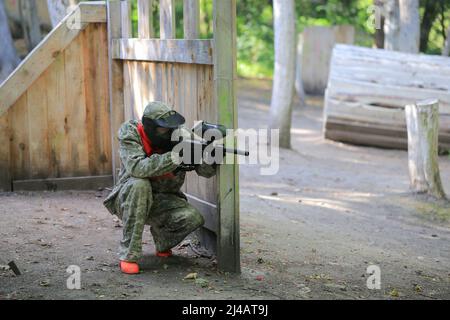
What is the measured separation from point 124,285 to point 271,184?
563 cm

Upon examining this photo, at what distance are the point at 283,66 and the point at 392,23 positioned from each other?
4.72 metres

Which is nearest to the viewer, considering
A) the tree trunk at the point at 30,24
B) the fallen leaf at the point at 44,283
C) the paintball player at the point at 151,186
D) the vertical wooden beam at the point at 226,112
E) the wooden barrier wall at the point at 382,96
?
the fallen leaf at the point at 44,283

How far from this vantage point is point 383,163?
12508mm

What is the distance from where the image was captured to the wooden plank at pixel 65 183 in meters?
7.69

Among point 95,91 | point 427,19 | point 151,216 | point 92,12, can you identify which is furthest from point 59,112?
point 427,19

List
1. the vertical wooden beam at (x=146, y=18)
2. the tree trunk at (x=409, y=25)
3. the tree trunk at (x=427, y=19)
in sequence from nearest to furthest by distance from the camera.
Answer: the vertical wooden beam at (x=146, y=18) < the tree trunk at (x=409, y=25) < the tree trunk at (x=427, y=19)

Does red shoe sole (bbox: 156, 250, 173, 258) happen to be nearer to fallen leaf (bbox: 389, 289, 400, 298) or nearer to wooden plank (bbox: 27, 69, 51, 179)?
fallen leaf (bbox: 389, 289, 400, 298)

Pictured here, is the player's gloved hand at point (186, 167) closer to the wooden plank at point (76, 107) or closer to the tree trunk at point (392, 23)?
the wooden plank at point (76, 107)

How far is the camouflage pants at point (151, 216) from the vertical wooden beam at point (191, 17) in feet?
3.69

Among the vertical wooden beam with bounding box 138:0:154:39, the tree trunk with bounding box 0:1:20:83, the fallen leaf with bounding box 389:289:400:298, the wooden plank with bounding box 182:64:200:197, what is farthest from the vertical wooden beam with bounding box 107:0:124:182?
the tree trunk with bounding box 0:1:20:83

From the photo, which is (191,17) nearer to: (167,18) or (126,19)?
(167,18)

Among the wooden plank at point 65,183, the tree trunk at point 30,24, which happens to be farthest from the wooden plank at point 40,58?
the tree trunk at point 30,24

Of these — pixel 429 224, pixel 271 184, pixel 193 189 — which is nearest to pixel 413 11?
pixel 271 184

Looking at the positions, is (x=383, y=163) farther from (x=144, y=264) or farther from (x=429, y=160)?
(x=144, y=264)
